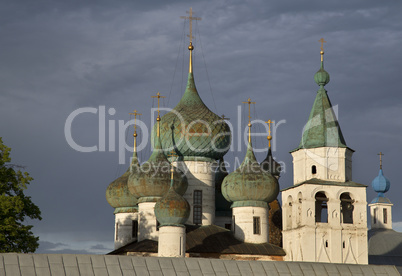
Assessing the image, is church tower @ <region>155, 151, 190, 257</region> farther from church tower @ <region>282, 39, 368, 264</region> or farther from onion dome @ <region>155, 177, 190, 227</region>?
church tower @ <region>282, 39, 368, 264</region>

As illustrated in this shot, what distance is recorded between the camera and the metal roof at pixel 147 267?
84.1ft

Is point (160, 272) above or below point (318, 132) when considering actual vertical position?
below

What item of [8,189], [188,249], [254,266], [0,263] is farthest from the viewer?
[188,249]

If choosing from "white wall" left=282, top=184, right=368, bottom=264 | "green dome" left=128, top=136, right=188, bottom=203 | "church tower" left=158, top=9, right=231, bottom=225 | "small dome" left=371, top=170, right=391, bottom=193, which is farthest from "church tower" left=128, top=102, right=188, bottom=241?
"small dome" left=371, top=170, right=391, bottom=193

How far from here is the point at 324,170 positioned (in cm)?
3928

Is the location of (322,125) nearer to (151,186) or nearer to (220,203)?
(220,203)

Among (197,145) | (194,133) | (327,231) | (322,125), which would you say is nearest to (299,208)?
(327,231)

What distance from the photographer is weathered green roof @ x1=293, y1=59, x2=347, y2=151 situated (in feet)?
129

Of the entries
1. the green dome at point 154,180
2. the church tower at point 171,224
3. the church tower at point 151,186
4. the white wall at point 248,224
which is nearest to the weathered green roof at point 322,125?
the white wall at point 248,224

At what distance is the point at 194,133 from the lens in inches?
1614

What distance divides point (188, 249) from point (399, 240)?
78.0 feet

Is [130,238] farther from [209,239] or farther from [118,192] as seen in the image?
[209,239]

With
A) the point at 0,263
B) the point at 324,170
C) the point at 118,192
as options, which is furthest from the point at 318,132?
the point at 0,263

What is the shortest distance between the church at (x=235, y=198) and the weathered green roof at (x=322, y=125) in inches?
1.6
